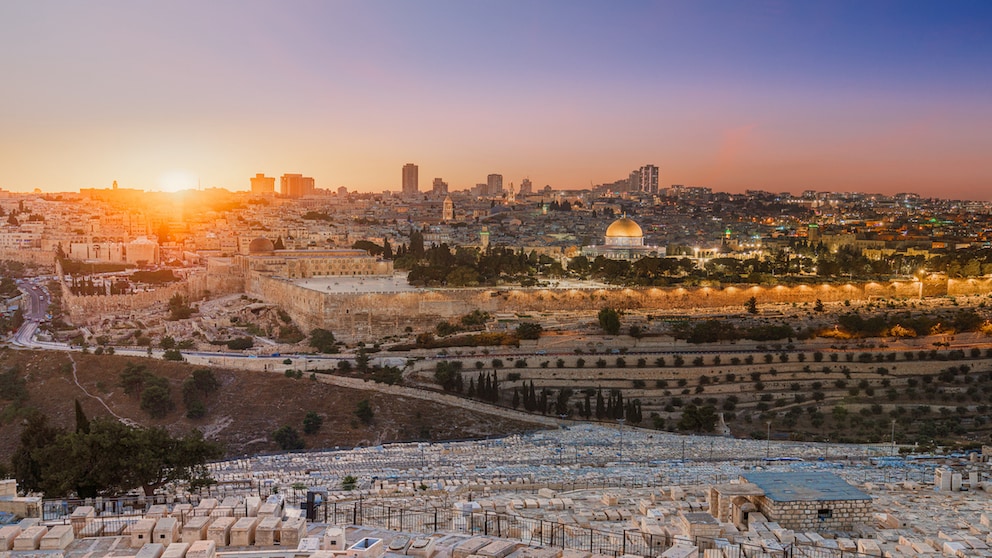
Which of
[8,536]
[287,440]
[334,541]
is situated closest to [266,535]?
[334,541]

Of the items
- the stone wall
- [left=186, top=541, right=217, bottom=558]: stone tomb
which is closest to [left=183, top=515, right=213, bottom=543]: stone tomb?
[left=186, top=541, right=217, bottom=558]: stone tomb

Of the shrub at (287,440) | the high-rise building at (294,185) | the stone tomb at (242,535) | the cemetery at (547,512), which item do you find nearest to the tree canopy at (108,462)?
the cemetery at (547,512)

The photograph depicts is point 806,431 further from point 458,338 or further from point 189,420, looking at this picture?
point 189,420

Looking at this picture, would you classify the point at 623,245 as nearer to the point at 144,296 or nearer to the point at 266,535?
the point at 144,296

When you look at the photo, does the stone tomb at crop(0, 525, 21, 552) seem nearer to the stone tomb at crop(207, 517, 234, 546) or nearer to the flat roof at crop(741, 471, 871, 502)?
the stone tomb at crop(207, 517, 234, 546)

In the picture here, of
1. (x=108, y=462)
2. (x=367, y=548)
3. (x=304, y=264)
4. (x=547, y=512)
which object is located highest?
(x=304, y=264)

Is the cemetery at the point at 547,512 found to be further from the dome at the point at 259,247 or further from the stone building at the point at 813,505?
the dome at the point at 259,247
